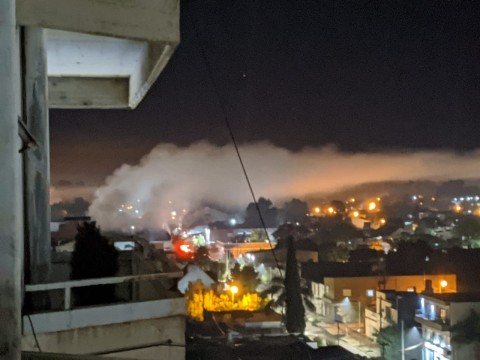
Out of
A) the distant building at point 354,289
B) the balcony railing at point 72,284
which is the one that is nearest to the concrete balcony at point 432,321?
the distant building at point 354,289

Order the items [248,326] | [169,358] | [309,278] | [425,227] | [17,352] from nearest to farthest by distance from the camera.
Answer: [17,352], [169,358], [248,326], [309,278], [425,227]

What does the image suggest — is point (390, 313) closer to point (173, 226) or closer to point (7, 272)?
point (7, 272)

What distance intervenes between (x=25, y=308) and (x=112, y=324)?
2.29 ft

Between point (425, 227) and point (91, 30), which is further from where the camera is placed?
point (425, 227)

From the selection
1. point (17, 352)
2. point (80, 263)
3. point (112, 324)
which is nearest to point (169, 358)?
point (112, 324)

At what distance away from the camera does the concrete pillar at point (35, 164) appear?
5.40 meters

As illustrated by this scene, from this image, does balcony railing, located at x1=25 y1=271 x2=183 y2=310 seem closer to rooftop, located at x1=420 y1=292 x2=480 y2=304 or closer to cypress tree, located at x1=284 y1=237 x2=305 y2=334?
rooftop, located at x1=420 y1=292 x2=480 y2=304

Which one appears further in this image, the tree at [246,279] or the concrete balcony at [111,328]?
the tree at [246,279]

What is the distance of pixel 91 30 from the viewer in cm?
472

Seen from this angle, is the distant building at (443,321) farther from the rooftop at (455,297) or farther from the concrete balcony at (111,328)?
the concrete balcony at (111,328)

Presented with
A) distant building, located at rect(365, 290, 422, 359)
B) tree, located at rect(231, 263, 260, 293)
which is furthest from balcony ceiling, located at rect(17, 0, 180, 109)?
tree, located at rect(231, 263, 260, 293)

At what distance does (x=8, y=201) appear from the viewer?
378 cm

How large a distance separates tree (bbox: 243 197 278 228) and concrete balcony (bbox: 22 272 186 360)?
226 ft

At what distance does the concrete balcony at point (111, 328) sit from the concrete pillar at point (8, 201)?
2.32 ft
